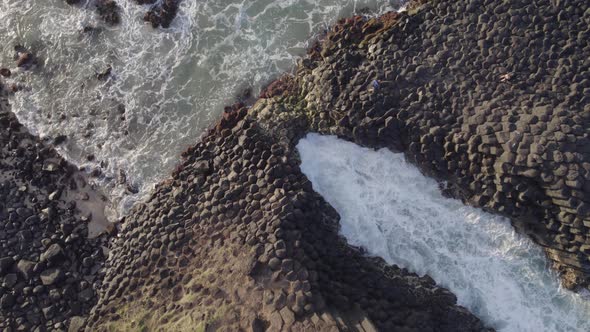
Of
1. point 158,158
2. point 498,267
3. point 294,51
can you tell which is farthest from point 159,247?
point 498,267

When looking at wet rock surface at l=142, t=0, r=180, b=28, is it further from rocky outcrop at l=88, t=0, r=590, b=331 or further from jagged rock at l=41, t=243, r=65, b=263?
jagged rock at l=41, t=243, r=65, b=263

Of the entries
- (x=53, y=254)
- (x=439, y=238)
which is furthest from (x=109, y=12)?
(x=439, y=238)

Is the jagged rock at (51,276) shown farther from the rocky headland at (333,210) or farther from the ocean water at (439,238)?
the ocean water at (439,238)

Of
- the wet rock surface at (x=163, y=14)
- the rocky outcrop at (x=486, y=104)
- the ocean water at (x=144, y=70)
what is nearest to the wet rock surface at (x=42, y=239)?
the ocean water at (x=144, y=70)

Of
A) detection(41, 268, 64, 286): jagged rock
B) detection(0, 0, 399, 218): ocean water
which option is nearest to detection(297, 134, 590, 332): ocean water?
detection(0, 0, 399, 218): ocean water

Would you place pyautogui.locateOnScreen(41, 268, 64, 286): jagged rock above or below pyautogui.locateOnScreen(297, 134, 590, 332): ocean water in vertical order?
below

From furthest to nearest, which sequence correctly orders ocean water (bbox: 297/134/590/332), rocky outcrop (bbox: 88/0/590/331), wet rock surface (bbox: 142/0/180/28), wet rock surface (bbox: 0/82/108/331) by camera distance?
wet rock surface (bbox: 142/0/180/28), wet rock surface (bbox: 0/82/108/331), ocean water (bbox: 297/134/590/332), rocky outcrop (bbox: 88/0/590/331)
